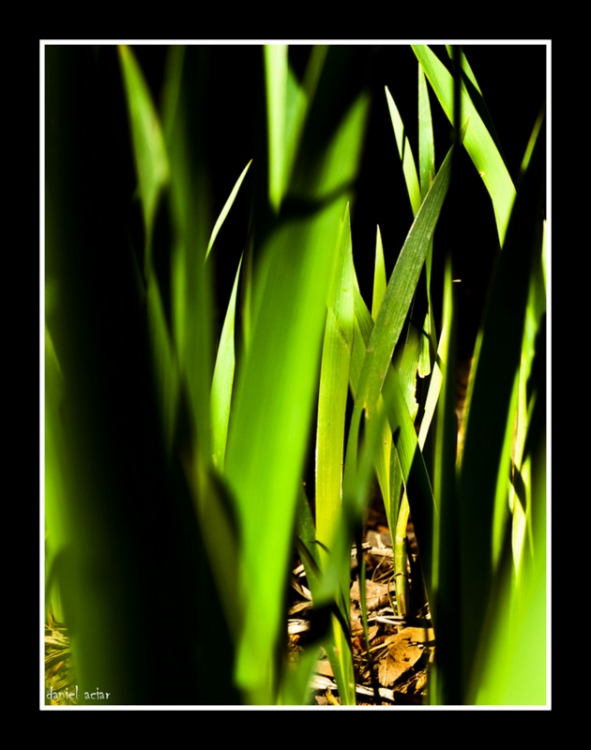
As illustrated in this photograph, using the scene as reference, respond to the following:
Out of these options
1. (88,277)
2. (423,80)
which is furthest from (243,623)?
(423,80)

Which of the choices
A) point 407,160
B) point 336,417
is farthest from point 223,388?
point 407,160

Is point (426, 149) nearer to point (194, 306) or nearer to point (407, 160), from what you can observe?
point (407, 160)

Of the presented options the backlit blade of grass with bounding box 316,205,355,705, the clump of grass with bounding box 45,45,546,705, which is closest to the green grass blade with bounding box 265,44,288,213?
the clump of grass with bounding box 45,45,546,705

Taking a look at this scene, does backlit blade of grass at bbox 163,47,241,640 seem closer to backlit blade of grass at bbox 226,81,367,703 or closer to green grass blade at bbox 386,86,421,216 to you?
backlit blade of grass at bbox 226,81,367,703

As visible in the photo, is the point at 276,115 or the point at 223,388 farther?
the point at 223,388
